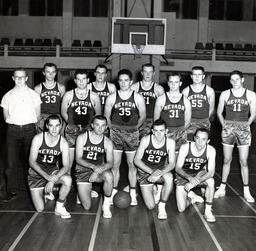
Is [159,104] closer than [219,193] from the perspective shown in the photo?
Yes

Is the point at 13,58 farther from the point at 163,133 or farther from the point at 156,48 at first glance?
the point at 163,133

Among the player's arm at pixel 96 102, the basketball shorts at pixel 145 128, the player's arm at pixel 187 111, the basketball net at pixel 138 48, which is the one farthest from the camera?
the basketball net at pixel 138 48

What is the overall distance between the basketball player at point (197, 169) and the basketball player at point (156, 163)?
159 millimetres

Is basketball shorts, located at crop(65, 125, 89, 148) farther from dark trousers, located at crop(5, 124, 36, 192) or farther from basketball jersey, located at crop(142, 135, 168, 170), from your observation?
basketball jersey, located at crop(142, 135, 168, 170)

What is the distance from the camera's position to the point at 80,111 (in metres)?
6.06

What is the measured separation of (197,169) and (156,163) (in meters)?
0.55

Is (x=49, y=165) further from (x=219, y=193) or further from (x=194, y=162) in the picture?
(x=219, y=193)

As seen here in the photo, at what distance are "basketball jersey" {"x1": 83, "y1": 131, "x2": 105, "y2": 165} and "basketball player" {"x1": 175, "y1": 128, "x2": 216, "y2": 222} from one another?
3.38 ft

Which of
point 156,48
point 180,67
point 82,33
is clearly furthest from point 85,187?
point 82,33

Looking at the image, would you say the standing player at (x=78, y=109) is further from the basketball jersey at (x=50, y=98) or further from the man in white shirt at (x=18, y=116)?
the man in white shirt at (x=18, y=116)

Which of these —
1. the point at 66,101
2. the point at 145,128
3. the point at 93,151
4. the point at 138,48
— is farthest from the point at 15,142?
the point at 138,48

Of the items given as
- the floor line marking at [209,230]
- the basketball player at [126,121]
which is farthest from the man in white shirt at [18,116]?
the floor line marking at [209,230]

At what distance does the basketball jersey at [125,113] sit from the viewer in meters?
5.93

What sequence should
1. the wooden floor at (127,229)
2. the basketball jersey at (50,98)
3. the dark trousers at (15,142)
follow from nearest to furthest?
1. the wooden floor at (127,229)
2. the dark trousers at (15,142)
3. the basketball jersey at (50,98)
